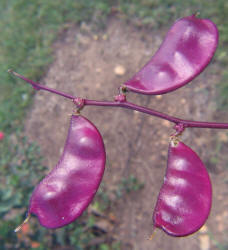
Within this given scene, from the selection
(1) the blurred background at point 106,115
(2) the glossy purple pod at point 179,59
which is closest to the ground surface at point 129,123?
(1) the blurred background at point 106,115

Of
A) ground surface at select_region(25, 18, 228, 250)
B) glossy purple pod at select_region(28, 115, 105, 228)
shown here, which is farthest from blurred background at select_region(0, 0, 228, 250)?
glossy purple pod at select_region(28, 115, 105, 228)

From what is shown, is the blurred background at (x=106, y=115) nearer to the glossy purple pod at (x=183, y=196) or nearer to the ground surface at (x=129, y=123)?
the ground surface at (x=129, y=123)

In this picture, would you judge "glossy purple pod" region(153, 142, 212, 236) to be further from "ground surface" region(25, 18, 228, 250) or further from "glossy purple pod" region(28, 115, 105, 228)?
"ground surface" region(25, 18, 228, 250)

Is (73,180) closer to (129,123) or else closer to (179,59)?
(179,59)

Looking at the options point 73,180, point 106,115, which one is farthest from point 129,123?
point 73,180

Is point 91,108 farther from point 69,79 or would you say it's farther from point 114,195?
point 114,195

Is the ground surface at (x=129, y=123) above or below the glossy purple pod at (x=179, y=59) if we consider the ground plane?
below
